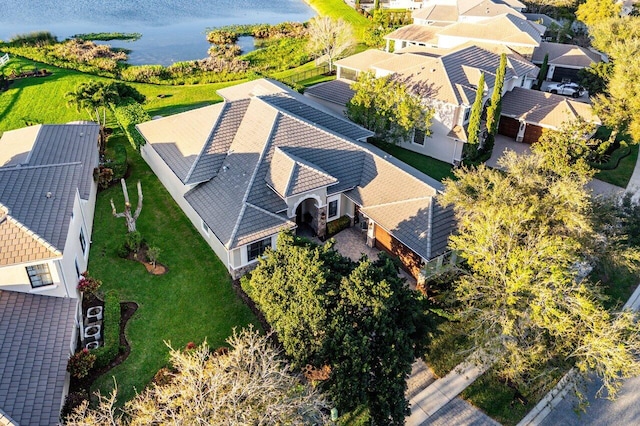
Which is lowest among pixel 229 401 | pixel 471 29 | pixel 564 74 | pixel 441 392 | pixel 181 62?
pixel 441 392

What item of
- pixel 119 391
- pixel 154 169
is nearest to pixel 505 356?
pixel 119 391

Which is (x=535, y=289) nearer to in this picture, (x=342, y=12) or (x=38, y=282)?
(x=38, y=282)

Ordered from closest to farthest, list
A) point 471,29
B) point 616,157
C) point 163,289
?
1. point 163,289
2. point 616,157
3. point 471,29

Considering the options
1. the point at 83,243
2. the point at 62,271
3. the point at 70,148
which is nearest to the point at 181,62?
the point at 70,148

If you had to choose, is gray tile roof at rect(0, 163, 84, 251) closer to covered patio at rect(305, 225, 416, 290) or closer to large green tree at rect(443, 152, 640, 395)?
covered patio at rect(305, 225, 416, 290)

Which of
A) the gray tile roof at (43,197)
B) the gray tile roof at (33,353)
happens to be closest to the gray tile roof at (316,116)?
the gray tile roof at (43,197)

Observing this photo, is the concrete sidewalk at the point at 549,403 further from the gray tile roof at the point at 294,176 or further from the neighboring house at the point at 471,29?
the neighboring house at the point at 471,29

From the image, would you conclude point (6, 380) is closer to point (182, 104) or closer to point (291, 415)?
point (291, 415)
